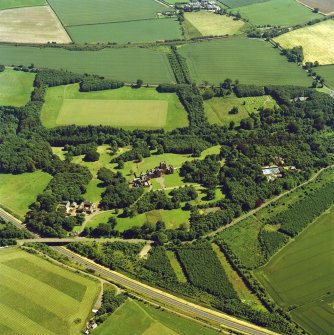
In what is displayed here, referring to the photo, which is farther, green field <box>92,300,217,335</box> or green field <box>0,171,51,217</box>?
green field <box>0,171,51,217</box>

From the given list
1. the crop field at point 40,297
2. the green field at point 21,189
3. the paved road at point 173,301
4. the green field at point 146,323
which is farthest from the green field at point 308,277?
the green field at point 21,189

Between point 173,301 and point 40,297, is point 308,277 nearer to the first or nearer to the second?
point 173,301


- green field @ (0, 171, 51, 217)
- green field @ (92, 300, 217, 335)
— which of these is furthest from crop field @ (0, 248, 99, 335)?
green field @ (0, 171, 51, 217)

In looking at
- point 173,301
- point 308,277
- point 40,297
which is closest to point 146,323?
point 173,301

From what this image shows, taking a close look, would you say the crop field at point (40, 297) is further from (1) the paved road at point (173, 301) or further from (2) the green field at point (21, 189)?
(2) the green field at point (21, 189)

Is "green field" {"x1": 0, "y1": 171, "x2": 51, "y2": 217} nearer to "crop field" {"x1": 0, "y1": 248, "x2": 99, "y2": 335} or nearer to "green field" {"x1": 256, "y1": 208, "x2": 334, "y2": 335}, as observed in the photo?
"crop field" {"x1": 0, "y1": 248, "x2": 99, "y2": 335}

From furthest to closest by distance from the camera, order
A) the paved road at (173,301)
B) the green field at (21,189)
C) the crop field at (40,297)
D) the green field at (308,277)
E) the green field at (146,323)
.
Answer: the green field at (21,189) < the green field at (308,277) < the paved road at (173,301) < the crop field at (40,297) < the green field at (146,323)

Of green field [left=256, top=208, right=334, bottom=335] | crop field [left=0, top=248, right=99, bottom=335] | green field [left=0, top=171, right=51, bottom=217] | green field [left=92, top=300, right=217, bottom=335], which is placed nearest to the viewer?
green field [left=92, top=300, right=217, bottom=335]
